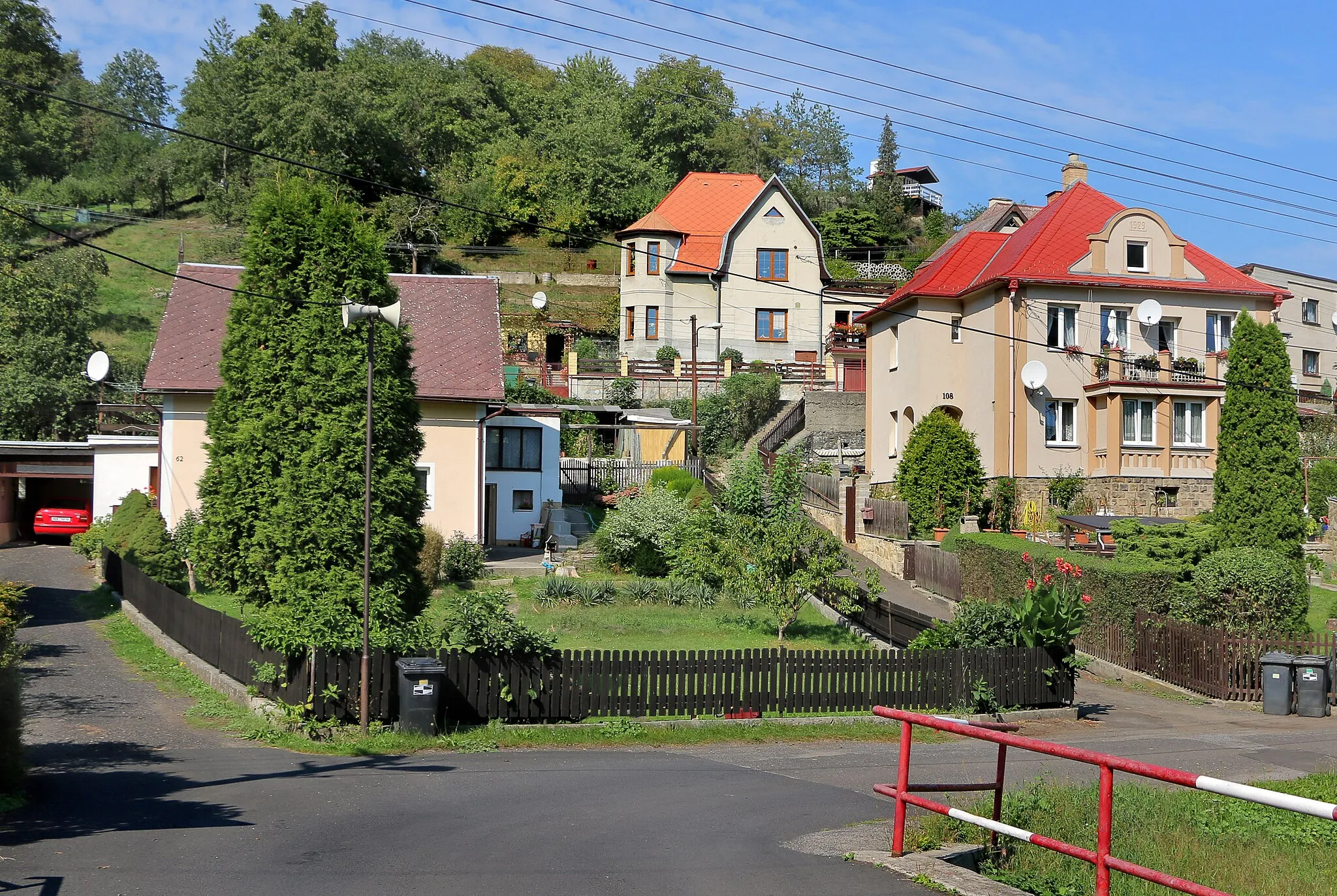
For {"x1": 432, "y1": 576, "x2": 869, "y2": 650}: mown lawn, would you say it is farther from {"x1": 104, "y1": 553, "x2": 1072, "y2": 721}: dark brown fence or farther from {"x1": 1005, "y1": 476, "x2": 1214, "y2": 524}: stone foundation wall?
{"x1": 1005, "y1": 476, "x2": 1214, "y2": 524}: stone foundation wall

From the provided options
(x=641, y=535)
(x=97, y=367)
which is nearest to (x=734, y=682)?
(x=641, y=535)

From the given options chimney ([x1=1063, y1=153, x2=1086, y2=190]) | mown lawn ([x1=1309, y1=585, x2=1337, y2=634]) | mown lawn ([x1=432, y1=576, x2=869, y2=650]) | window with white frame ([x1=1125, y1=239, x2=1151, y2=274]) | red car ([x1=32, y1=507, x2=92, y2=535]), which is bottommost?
mown lawn ([x1=432, y1=576, x2=869, y2=650])

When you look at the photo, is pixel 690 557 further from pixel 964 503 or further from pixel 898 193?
pixel 898 193

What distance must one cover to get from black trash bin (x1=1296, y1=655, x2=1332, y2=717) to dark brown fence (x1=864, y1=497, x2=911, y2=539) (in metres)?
14.5

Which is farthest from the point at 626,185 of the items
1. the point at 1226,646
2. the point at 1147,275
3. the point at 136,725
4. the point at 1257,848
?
the point at 1257,848

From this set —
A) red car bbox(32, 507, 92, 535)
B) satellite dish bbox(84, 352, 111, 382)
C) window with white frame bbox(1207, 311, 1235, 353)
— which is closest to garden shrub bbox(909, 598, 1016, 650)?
window with white frame bbox(1207, 311, 1235, 353)

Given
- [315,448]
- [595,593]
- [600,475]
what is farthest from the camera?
[600,475]

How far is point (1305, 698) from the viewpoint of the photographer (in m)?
22.3

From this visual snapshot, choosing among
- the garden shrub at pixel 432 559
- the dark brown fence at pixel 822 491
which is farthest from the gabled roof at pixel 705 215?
the garden shrub at pixel 432 559

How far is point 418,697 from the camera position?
16000 mm

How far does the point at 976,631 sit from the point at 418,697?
31.7ft

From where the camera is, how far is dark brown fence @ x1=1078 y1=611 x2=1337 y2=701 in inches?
915

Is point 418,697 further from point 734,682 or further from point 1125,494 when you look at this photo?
point 1125,494

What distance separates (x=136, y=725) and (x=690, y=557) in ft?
45.6
